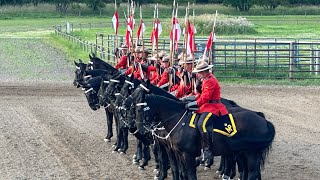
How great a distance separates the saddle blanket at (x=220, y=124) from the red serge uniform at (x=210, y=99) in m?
0.10

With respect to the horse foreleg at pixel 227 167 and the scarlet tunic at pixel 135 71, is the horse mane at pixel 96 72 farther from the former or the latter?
the horse foreleg at pixel 227 167

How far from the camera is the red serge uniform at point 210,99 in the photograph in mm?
12008

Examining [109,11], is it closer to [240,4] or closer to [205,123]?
[240,4]

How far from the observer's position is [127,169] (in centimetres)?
1433

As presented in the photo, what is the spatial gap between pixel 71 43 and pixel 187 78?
32.9 metres

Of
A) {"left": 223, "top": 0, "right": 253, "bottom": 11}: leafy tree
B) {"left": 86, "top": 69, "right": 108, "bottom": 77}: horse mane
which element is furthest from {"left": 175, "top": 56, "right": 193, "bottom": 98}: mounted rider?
{"left": 223, "top": 0, "right": 253, "bottom": 11}: leafy tree

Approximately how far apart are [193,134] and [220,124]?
0.44 meters

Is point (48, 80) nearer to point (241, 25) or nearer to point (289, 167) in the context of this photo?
point (289, 167)

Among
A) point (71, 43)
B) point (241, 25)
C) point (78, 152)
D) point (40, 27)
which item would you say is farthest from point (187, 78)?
point (40, 27)

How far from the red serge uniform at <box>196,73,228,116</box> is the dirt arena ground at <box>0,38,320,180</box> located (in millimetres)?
2046

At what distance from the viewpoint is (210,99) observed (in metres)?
12.1

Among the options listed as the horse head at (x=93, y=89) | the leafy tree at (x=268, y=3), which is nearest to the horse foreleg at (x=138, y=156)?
the horse head at (x=93, y=89)

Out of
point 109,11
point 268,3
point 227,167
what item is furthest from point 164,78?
point 109,11

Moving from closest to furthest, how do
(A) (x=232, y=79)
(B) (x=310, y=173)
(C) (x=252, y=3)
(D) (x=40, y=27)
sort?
1. (B) (x=310, y=173)
2. (A) (x=232, y=79)
3. (D) (x=40, y=27)
4. (C) (x=252, y=3)
